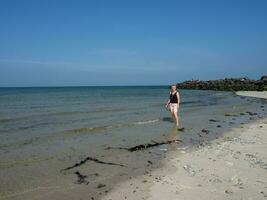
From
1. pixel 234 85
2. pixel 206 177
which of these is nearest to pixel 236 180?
pixel 206 177

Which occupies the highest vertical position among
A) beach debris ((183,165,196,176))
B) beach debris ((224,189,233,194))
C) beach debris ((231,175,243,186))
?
beach debris ((231,175,243,186))

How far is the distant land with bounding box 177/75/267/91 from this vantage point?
86938 millimetres

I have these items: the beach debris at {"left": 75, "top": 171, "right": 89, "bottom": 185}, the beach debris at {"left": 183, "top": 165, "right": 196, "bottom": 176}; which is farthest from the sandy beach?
the beach debris at {"left": 75, "top": 171, "right": 89, "bottom": 185}

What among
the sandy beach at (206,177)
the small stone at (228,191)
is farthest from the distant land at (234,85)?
the small stone at (228,191)

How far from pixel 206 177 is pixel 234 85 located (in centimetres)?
9175

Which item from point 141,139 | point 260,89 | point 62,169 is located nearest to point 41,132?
point 141,139

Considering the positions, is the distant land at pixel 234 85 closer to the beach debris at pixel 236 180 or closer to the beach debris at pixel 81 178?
the beach debris at pixel 236 180

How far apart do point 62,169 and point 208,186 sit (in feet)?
14.4

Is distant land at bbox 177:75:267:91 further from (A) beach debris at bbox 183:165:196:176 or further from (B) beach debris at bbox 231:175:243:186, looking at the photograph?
(B) beach debris at bbox 231:175:243:186

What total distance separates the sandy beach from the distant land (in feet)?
234

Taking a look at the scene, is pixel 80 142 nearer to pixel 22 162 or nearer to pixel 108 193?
pixel 22 162

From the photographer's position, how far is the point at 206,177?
890cm

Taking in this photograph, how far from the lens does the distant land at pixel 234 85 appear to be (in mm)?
86938

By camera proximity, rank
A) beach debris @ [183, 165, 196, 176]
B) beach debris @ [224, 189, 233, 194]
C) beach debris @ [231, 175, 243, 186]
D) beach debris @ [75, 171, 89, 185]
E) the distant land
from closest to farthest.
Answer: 1. beach debris @ [224, 189, 233, 194]
2. beach debris @ [231, 175, 243, 186]
3. beach debris @ [75, 171, 89, 185]
4. beach debris @ [183, 165, 196, 176]
5. the distant land
